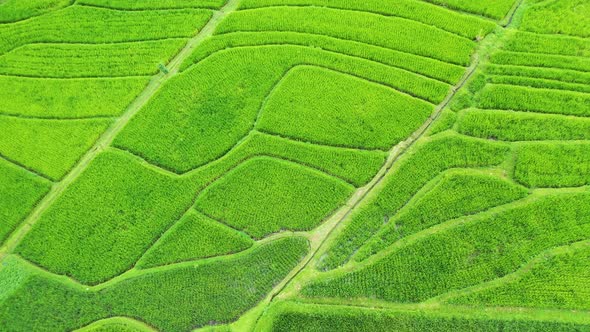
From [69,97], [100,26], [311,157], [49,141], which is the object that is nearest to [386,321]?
[311,157]

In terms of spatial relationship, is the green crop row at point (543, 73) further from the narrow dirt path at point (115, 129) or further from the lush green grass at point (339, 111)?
the narrow dirt path at point (115, 129)

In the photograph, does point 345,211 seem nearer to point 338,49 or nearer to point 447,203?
point 447,203

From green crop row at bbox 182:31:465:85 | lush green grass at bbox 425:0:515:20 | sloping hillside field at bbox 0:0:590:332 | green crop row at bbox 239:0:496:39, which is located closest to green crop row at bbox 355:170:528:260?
sloping hillside field at bbox 0:0:590:332

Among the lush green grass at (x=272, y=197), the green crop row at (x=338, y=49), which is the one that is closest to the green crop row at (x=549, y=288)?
the lush green grass at (x=272, y=197)

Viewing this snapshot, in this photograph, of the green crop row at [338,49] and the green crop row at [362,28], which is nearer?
the green crop row at [338,49]

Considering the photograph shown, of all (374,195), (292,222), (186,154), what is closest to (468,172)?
(374,195)

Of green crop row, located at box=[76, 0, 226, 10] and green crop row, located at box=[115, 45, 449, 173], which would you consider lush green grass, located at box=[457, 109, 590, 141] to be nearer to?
green crop row, located at box=[115, 45, 449, 173]
